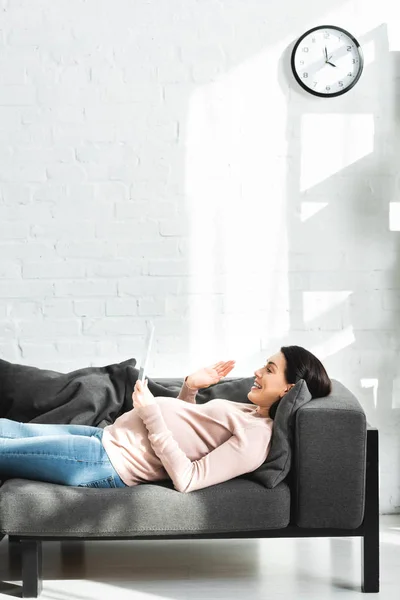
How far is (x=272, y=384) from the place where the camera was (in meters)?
3.11

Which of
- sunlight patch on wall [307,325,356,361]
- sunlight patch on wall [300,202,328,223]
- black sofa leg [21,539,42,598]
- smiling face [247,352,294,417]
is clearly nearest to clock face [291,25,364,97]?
sunlight patch on wall [300,202,328,223]

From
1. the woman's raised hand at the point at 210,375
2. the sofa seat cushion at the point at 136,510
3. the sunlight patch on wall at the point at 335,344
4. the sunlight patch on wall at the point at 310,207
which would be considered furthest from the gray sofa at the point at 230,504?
the sunlight patch on wall at the point at 310,207

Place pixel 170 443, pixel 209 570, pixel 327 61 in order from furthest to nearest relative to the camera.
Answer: pixel 327 61 < pixel 209 570 < pixel 170 443

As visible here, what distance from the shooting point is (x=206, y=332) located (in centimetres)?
410

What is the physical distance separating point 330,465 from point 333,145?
1714 mm

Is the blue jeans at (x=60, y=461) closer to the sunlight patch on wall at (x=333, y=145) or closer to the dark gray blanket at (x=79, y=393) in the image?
the dark gray blanket at (x=79, y=393)

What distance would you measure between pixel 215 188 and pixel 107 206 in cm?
51

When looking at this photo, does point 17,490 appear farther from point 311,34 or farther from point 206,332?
point 311,34

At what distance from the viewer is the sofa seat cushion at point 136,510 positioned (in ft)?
9.49

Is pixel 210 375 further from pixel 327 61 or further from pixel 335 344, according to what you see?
pixel 327 61

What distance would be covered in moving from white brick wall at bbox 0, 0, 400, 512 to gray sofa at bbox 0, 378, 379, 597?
1.16 metres

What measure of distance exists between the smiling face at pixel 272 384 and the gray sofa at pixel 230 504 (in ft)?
0.50

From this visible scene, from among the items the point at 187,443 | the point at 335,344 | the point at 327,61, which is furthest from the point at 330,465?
the point at 327,61

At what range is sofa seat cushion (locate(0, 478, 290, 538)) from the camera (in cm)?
289
